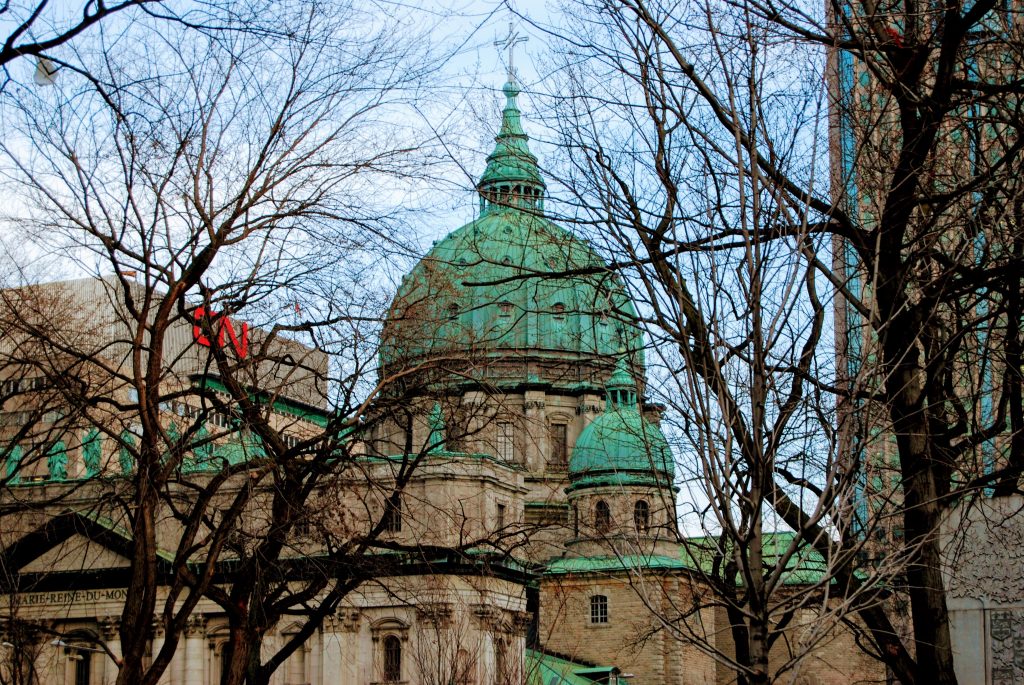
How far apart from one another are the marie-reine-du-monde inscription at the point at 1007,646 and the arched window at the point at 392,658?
50196 mm

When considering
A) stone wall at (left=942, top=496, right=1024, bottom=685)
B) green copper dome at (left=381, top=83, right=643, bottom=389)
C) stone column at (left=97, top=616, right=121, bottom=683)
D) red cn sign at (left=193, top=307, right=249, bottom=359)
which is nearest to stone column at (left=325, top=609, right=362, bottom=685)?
stone column at (left=97, top=616, right=121, bottom=683)

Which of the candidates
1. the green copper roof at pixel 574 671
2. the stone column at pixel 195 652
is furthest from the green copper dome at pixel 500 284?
the green copper roof at pixel 574 671

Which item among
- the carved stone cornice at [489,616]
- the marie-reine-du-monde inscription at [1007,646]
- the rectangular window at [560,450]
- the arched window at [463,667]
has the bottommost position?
the marie-reine-du-monde inscription at [1007,646]

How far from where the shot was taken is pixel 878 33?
41.4ft

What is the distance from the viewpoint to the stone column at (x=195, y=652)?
62969 millimetres

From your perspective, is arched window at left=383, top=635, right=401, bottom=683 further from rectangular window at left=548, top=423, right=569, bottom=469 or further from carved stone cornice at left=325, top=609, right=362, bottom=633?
rectangular window at left=548, top=423, right=569, bottom=469

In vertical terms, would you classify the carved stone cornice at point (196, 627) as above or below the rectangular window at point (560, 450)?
below

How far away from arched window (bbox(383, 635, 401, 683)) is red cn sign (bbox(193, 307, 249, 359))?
1716 inches

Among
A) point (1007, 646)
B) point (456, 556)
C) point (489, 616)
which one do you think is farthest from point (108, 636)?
point (1007, 646)

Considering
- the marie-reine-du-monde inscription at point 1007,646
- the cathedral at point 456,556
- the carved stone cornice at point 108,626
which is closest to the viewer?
the marie-reine-du-monde inscription at point 1007,646

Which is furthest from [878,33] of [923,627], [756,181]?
[923,627]

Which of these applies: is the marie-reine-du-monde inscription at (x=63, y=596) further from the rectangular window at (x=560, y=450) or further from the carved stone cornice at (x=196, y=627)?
the rectangular window at (x=560, y=450)

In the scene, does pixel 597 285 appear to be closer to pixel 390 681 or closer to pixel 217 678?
pixel 390 681

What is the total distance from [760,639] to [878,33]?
17.4 feet
